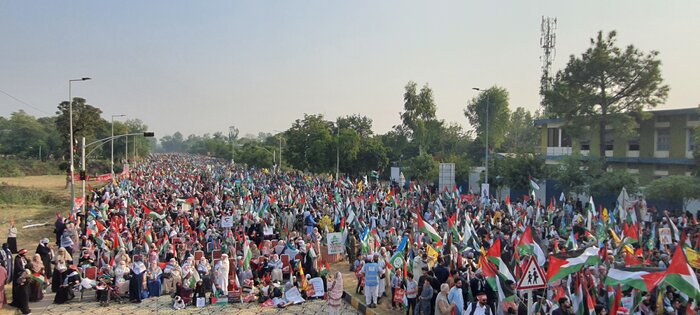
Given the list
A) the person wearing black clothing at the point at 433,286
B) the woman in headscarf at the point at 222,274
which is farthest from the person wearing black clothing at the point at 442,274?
the woman in headscarf at the point at 222,274

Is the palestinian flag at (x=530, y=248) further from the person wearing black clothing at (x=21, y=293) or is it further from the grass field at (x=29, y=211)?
the grass field at (x=29, y=211)

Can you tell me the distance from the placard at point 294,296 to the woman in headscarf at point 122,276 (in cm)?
390

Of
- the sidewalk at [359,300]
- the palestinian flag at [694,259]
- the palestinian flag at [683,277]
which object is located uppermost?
the palestinian flag at [683,277]

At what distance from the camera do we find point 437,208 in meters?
21.8

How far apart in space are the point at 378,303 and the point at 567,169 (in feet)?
62.7

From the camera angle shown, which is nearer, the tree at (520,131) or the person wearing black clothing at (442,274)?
the person wearing black clothing at (442,274)

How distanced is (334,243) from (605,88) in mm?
23322

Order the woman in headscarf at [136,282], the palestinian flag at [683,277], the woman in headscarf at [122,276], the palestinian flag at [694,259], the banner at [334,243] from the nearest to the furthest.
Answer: the palestinian flag at [683,277]
the palestinian flag at [694,259]
the woman in headscarf at [136,282]
the woman in headscarf at [122,276]
the banner at [334,243]

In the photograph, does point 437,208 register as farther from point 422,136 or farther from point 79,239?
point 422,136

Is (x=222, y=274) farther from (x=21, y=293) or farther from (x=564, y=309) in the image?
(x=564, y=309)

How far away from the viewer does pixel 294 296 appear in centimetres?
1283

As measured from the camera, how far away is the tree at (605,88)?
31203 mm

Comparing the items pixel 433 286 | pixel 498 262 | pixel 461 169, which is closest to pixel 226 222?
pixel 433 286

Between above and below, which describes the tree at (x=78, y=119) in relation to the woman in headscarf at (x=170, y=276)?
above
